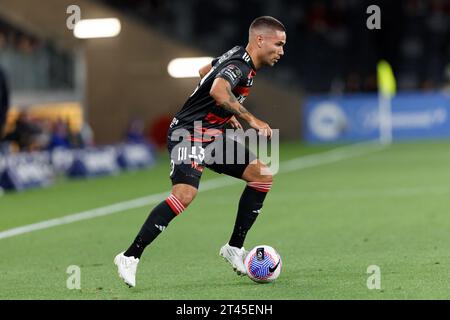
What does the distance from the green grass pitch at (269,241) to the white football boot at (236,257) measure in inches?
3.8

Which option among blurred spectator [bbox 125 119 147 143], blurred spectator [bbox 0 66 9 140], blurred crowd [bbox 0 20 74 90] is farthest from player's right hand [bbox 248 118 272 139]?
blurred crowd [bbox 0 20 74 90]

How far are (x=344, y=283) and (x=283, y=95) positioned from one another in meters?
30.9

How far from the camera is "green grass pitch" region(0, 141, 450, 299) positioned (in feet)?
28.0

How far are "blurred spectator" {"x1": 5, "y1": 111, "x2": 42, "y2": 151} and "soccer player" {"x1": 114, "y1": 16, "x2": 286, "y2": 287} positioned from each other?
1441 centimetres

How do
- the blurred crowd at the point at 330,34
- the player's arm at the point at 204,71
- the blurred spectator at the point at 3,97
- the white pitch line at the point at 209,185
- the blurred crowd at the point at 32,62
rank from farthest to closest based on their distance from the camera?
1. the blurred crowd at the point at 330,34
2. the blurred crowd at the point at 32,62
3. the blurred spectator at the point at 3,97
4. the white pitch line at the point at 209,185
5. the player's arm at the point at 204,71

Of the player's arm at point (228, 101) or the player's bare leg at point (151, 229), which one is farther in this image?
the player's bare leg at point (151, 229)

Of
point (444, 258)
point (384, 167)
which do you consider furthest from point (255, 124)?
point (384, 167)

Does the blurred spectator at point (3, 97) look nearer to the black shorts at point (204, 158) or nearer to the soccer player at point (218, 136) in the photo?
the soccer player at point (218, 136)

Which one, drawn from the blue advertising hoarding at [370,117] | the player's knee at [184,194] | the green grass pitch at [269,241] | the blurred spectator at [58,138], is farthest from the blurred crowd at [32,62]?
the player's knee at [184,194]

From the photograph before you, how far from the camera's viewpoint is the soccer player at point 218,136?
28.1 ft

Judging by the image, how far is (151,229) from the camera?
866 centimetres

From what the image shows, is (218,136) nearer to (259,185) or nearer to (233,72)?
(259,185)
